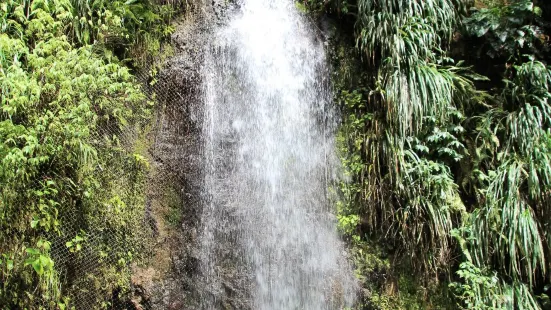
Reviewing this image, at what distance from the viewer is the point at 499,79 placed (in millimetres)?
4980

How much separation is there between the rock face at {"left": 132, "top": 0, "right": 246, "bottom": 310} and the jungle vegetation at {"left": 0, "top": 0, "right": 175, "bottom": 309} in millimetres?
159

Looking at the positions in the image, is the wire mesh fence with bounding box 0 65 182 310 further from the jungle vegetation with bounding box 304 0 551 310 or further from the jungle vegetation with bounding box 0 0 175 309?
the jungle vegetation with bounding box 304 0 551 310

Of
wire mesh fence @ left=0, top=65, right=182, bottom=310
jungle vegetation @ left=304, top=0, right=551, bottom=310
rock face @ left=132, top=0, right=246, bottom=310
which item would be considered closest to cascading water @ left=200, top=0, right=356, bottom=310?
rock face @ left=132, top=0, right=246, bottom=310

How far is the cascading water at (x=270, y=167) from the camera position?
397cm

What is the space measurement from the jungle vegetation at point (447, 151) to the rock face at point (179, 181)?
58.9 inches

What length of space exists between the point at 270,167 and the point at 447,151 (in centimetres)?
179

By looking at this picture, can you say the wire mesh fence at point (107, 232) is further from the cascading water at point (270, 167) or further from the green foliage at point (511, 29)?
the green foliage at point (511, 29)

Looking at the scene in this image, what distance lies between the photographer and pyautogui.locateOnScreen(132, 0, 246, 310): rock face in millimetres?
3795

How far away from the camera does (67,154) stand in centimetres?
359

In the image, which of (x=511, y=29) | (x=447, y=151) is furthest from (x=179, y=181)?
(x=511, y=29)

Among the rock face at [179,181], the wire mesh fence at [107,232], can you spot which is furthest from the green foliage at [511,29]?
the wire mesh fence at [107,232]

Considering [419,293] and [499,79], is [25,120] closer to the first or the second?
[419,293]

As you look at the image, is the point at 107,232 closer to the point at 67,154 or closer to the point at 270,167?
the point at 67,154

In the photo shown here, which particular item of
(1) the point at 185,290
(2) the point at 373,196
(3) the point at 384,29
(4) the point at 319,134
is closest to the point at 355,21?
(3) the point at 384,29
